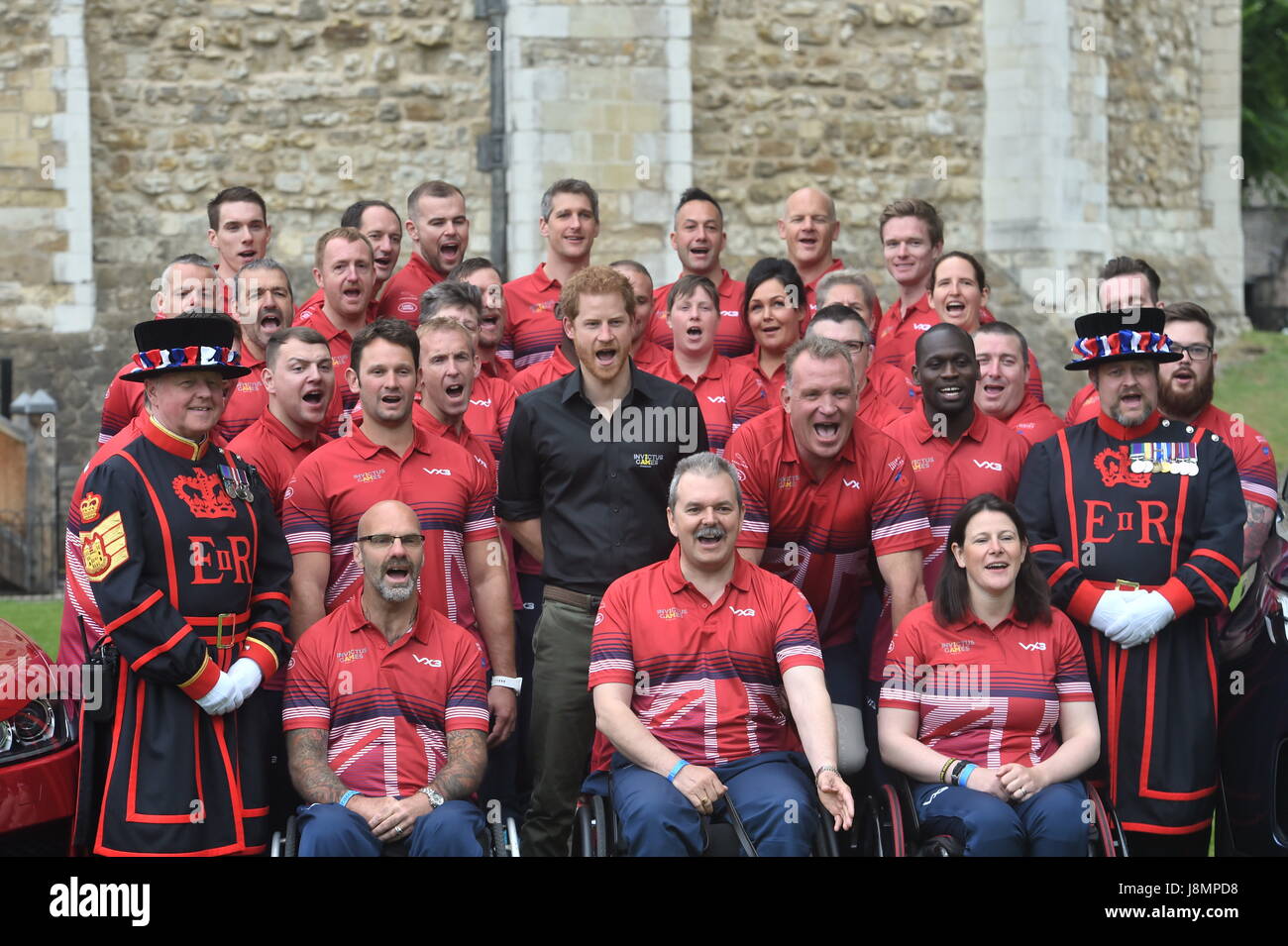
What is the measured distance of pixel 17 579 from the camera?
40.6 ft

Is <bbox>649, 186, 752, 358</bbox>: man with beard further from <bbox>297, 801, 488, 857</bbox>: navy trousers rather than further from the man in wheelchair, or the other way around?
<bbox>297, 801, 488, 857</bbox>: navy trousers

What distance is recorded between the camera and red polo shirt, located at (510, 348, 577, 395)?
21.9 feet

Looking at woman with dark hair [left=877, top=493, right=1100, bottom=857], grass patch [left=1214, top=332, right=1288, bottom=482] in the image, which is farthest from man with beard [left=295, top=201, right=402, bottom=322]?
grass patch [left=1214, top=332, right=1288, bottom=482]

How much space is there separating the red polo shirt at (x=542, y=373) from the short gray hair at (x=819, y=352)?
1.27 metres

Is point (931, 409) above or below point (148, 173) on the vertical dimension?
below

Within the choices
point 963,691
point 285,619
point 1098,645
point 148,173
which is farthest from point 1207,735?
point 148,173

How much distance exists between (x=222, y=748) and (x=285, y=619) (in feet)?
1.49

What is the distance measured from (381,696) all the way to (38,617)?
6355mm

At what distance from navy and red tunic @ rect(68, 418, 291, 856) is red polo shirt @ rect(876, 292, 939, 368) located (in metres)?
3.15

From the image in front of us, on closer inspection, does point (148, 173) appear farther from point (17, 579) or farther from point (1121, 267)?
point (1121, 267)

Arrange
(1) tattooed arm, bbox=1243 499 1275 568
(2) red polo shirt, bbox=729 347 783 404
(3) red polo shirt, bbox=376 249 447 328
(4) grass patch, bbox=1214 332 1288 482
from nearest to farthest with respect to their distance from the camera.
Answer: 1. (1) tattooed arm, bbox=1243 499 1275 568
2. (2) red polo shirt, bbox=729 347 783 404
3. (3) red polo shirt, bbox=376 249 447 328
4. (4) grass patch, bbox=1214 332 1288 482

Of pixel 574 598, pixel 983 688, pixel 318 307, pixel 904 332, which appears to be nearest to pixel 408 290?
pixel 318 307

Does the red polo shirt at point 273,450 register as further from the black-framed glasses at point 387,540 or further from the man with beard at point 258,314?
the black-framed glasses at point 387,540

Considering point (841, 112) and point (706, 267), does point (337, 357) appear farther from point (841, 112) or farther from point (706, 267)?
point (841, 112)
